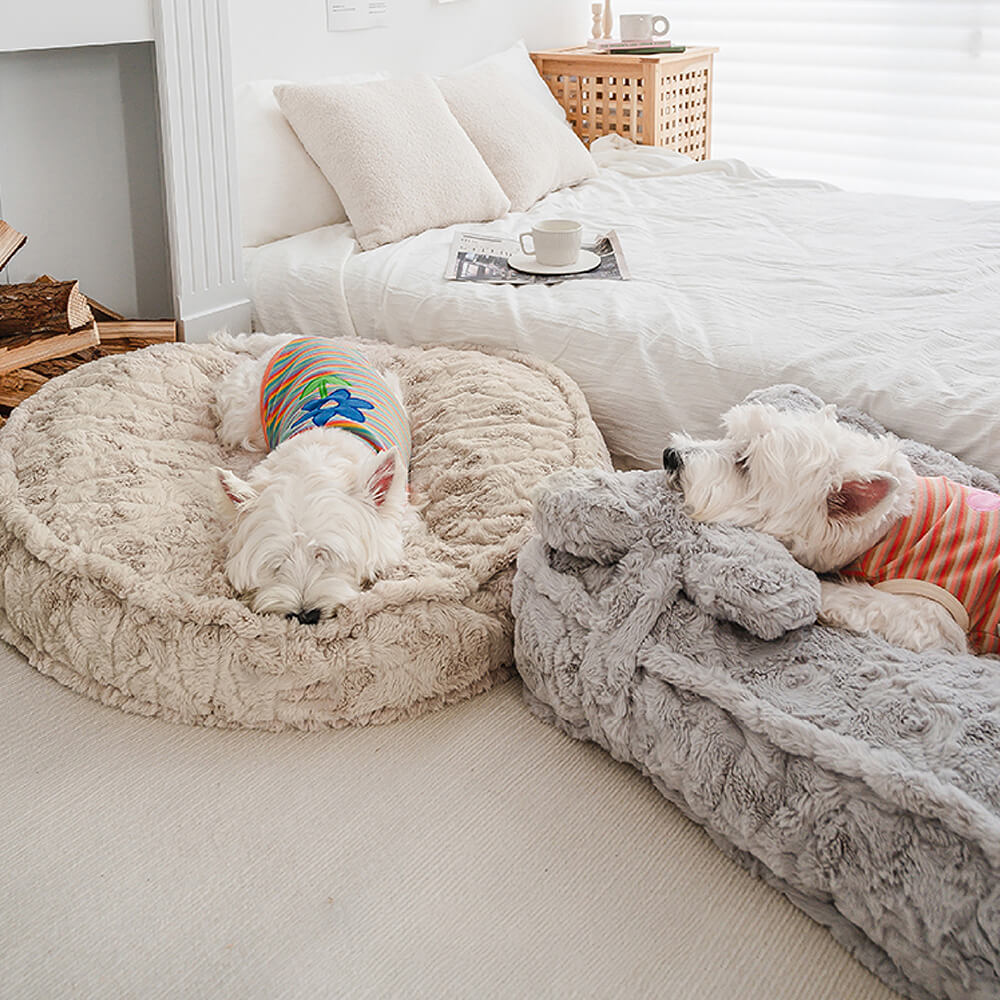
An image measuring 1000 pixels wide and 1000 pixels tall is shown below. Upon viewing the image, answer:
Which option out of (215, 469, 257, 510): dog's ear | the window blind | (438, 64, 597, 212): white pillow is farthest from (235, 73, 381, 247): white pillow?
the window blind

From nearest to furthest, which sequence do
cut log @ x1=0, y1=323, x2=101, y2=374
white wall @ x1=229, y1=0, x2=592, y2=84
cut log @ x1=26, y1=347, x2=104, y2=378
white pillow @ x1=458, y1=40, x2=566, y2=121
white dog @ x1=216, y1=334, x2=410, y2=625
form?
white dog @ x1=216, y1=334, x2=410, y2=625, cut log @ x1=0, y1=323, x2=101, y2=374, cut log @ x1=26, y1=347, x2=104, y2=378, white wall @ x1=229, y1=0, x2=592, y2=84, white pillow @ x1=458, y1=40, x2=566, y2=121

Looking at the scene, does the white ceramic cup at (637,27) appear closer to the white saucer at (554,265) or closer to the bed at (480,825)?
the white saucer at (554,265)

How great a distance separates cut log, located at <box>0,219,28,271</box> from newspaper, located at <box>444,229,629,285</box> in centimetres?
95

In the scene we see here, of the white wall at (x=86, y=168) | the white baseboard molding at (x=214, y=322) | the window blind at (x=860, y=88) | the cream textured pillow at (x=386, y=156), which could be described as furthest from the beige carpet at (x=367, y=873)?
the window blind at (x=860, y=88)

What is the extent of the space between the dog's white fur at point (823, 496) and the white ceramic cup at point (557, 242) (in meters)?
1.05

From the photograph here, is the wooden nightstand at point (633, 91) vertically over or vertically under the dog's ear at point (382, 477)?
over

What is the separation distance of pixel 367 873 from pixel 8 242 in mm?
1624

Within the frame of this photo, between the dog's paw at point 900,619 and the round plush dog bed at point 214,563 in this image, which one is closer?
the dog's paw at point 900,619

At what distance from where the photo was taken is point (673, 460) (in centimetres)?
156

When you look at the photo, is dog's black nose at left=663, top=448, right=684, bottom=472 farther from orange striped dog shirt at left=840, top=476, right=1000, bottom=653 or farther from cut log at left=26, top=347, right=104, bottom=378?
cut log at left=26, top=347, right=104, bottom=378

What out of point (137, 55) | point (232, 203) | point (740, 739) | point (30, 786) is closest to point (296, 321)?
point (232, 203)

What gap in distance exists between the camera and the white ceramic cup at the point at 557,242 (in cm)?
245

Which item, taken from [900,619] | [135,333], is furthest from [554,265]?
[900,619]

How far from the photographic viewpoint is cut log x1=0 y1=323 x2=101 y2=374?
2.18 metres
